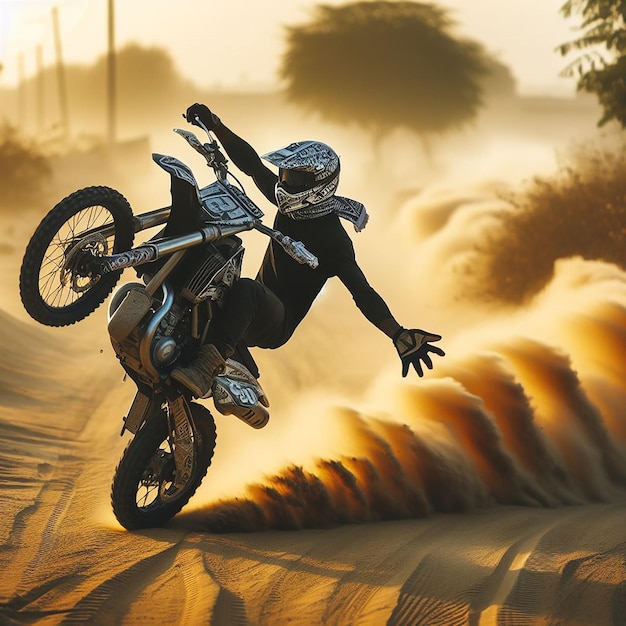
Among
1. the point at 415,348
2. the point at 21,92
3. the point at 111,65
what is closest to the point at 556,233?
the point at 415,348

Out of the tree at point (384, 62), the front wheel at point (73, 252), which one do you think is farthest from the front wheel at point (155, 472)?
the tree at point (384, 62)

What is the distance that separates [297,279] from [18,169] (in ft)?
81.4

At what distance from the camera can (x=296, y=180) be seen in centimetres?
616

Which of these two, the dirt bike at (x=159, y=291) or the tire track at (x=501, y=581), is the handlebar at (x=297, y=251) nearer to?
the dirt bike at (x=159, y=291)

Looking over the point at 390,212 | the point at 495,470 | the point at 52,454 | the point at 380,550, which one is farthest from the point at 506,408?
the point at 390,212

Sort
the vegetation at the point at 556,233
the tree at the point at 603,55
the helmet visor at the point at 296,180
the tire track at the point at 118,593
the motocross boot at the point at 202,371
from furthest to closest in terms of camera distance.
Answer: the tree at the point at 603,55, the vegetation at the point at 556,233, the helmet visor at the point at 296,180, the motocross boot at the point at 202,371, the tire track at the point at 118,593

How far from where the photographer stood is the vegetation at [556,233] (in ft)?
57.6

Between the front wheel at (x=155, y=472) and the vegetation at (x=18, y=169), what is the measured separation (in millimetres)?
23595

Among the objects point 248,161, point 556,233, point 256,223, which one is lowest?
point 256,223

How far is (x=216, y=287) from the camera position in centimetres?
593

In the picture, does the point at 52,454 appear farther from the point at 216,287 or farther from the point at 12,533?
the point at 216,287

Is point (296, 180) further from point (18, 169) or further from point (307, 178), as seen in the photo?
point (18, 169)

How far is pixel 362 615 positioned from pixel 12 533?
2.26 m

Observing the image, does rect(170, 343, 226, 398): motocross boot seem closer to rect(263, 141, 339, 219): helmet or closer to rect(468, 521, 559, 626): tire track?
rect(263, 141, 339, 219): helmet
